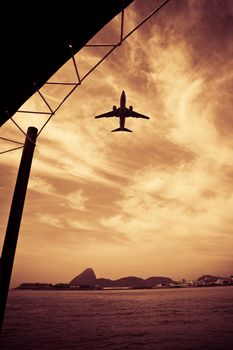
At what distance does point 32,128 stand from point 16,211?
79.2 inches

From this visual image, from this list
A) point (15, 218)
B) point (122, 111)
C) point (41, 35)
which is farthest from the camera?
point (122, 111)

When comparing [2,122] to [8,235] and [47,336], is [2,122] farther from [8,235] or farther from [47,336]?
[47,336]

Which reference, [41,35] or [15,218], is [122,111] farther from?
[41,35]

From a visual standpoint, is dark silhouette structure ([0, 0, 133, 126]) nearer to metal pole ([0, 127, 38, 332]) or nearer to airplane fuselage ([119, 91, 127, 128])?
metal pole ([0, 127, 38, 332])

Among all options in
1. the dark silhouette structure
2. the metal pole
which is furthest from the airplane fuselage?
the dark silhouette structure

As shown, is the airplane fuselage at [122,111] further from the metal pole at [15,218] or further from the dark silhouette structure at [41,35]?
the dark silhouette structure at [41,35]

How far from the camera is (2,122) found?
588 cm

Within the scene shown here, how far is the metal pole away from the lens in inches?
201

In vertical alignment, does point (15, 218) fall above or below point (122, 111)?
below

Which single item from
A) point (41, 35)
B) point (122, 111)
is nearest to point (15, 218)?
point (41, 35)

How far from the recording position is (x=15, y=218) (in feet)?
17.9

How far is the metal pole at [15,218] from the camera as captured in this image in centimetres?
510

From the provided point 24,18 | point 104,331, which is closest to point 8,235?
point 24,18

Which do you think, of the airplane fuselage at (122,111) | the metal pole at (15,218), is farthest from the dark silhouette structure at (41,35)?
the airplane fuselage at (122,111)
